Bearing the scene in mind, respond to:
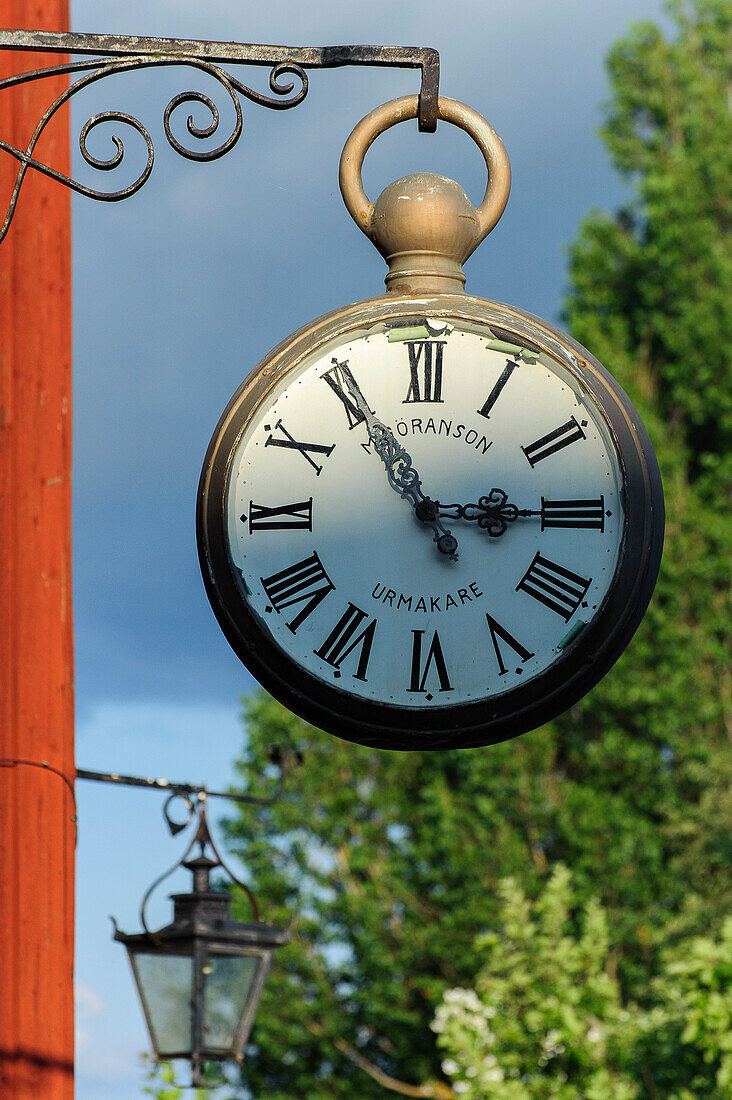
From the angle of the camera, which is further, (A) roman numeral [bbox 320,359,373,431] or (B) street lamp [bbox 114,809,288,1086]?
(B) street lamp [bbox 114,809,288,1086]

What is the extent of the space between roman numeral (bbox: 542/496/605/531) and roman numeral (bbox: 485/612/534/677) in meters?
0.19

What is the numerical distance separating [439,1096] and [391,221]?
1478 cm

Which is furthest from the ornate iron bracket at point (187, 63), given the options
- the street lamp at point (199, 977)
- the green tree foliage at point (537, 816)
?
the green tree foliage at point (537, 816)

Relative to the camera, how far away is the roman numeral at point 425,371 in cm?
291

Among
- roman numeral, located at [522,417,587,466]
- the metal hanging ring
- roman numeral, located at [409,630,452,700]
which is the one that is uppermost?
the metal hanging ring

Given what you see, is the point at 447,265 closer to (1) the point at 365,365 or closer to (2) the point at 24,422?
(1) the point at 365,365

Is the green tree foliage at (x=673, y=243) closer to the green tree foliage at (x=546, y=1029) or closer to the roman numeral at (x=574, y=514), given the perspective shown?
the green tree foliage at (x=546, y=1029)

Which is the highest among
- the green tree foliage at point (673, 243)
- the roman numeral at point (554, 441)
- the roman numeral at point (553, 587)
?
the green tree foliage at point (673, 243)

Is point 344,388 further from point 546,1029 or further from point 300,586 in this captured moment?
point 546,1029

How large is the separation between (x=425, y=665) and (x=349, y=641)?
0.14 meters

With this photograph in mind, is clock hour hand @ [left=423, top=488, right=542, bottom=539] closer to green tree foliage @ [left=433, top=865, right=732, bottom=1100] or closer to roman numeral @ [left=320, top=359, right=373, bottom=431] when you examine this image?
roman numeral @ [left=320, top=359, right=373, bottom=431]

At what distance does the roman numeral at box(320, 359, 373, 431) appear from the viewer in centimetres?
292

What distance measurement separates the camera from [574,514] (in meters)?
2.84

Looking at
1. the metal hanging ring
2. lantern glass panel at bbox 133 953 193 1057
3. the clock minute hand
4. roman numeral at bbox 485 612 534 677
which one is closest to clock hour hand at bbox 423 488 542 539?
the clock minute hand
